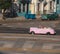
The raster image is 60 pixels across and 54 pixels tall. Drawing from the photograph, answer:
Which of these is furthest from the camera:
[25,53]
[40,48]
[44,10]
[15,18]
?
[44,10]

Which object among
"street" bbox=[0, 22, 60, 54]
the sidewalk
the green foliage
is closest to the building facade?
→ the green foliage

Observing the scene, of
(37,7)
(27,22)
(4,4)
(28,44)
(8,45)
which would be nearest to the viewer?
(8,45)

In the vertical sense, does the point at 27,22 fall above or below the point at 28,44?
below

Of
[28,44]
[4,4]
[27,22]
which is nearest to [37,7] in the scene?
[4,4]

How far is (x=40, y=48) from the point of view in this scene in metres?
28.5

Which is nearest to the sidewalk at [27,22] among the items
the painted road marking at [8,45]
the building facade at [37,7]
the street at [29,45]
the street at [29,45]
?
the building facade at [37,7]

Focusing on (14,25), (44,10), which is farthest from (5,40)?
(44,10)

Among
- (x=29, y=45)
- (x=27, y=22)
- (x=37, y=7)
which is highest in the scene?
(x=37, y=7)

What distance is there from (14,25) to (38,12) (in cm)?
1359

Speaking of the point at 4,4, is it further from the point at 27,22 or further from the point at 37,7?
the point at 37,7

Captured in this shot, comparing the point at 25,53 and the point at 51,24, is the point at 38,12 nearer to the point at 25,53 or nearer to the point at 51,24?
the point at 51,24

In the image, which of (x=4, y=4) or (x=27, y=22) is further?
(x=4, y=4)

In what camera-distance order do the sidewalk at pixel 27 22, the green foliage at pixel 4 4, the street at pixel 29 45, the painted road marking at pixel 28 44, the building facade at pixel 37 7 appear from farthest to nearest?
the building facade at pixel 37 7 < the green foliage at pixel 4 4 < the sidewalk at pixel 27 22 < the painted road marking at pixel 28 44 < the street at pixel 29 45

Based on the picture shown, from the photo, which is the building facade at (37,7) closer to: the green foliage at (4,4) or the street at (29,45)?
the green foliage at (4,4)
